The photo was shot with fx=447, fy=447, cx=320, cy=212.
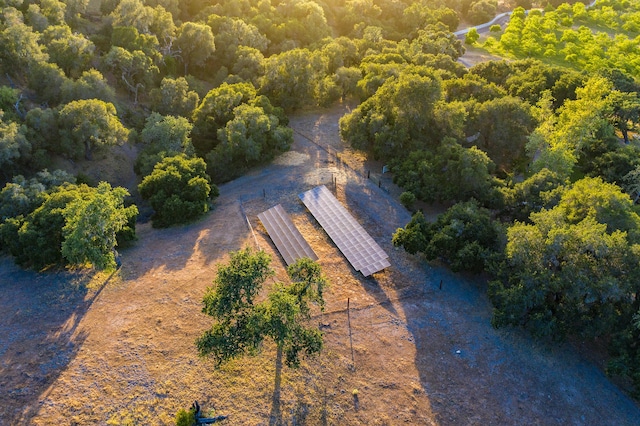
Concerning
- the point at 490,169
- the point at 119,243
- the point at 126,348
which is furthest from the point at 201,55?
the point at 126,348

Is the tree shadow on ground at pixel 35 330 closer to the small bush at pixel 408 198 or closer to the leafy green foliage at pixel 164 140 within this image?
the leafy green foliage at pixel 164 140

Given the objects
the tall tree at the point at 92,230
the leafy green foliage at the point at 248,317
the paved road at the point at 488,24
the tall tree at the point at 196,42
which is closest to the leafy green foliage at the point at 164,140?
the tall tree at the point at 92,230

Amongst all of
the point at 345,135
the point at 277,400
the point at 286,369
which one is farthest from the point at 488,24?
the point at 277,400

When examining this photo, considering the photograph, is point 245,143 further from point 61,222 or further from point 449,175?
point 449,175

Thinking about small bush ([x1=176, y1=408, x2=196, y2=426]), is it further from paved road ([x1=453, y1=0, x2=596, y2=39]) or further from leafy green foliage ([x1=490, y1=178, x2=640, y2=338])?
paved road ([x1=453, y1=0, x2=596, y2=39])

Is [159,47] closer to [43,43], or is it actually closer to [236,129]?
[43,43]
